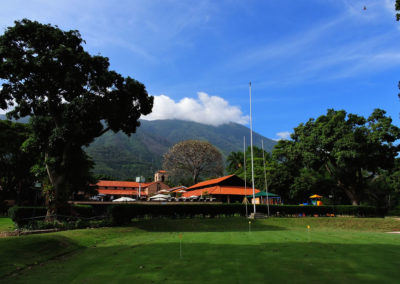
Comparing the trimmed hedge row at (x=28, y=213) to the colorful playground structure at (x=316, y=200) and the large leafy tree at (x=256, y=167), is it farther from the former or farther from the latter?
the large leafy tree at (x=256, y=167)

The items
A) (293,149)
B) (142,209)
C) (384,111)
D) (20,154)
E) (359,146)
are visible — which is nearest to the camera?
(142,209)

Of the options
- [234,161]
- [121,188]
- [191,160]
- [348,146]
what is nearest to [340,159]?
[348,146]

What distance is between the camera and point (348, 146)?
138 feet

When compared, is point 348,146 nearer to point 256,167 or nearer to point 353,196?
point 353,196

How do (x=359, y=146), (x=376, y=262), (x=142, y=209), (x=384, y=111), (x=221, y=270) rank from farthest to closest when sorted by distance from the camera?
1. (x=384, y=111)
2. (x=359, y=146)
3. (x=142, y=209)
4. (x=376, y=262)
5. (x=221, y=270)

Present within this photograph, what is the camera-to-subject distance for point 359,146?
42.0 meters

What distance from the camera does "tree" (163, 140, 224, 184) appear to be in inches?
2918

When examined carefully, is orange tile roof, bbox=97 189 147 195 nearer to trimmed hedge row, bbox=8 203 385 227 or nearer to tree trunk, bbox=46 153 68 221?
trimmed hedge row, bbox=8 203 385 227

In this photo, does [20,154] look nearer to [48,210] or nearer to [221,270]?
[48,210]

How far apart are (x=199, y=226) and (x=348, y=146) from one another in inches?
1138

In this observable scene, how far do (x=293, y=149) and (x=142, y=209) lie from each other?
3211 centimetres

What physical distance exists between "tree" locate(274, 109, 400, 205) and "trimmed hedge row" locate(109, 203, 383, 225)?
7034 mm

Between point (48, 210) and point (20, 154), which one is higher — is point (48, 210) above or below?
below

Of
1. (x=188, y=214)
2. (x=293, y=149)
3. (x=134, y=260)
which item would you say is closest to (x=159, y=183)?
(x=293, y=149)
